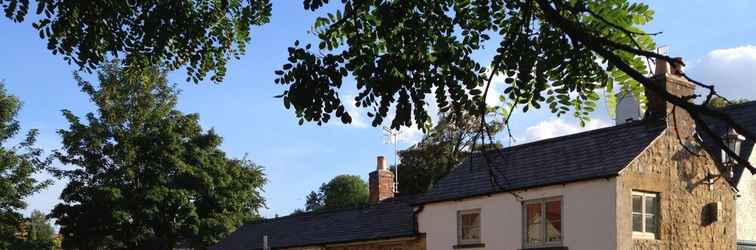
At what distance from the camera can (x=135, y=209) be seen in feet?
145

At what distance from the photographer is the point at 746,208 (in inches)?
1006

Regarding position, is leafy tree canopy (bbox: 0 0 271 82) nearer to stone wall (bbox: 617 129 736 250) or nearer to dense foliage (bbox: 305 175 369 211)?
stone wall (bbox: 617 129 736 250)

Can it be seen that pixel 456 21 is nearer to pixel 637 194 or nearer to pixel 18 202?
pixel 637 194

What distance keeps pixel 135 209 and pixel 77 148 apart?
4205 mm

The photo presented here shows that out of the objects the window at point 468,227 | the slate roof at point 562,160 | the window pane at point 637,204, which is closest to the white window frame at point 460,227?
the window at point 468,227

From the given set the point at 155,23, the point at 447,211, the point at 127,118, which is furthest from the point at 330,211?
the point at 155,23

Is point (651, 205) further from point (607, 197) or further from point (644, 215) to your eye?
point (607, 197)

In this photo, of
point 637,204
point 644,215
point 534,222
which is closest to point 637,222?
point 644,215

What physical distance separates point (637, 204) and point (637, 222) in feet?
1.45

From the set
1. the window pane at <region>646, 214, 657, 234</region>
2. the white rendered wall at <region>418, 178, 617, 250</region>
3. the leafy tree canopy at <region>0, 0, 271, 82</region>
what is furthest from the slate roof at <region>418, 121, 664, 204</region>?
the leafy tree canopy at <region>0, 0, 271, 82</region>

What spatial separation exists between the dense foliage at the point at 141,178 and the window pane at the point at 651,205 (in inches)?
1021

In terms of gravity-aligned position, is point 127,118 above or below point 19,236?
above

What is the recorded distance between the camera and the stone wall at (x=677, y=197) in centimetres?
2219

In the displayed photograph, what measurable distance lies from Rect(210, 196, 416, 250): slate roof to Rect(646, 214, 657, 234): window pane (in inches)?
284
